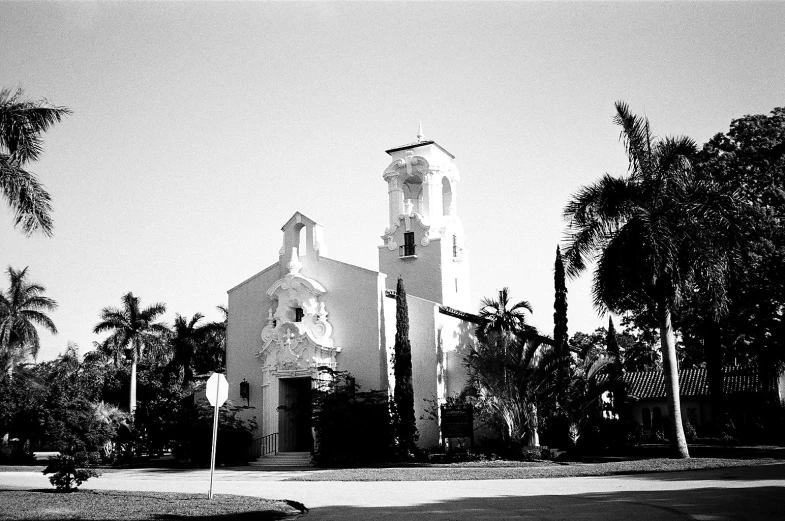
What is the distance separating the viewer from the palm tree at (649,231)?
24.8 meters

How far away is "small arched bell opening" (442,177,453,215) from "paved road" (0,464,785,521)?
20487 mm

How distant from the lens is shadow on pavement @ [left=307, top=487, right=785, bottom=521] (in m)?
Result: 11.9

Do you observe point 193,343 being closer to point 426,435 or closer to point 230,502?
point 426,435

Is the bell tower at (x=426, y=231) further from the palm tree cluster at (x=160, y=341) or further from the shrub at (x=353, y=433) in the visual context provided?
the palm tree cluster at (x=160, y=341)

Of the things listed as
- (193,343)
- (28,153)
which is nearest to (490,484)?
(28,153)

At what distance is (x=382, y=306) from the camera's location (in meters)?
31.9

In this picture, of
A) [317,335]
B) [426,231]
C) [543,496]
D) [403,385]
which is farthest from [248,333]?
[543,496]

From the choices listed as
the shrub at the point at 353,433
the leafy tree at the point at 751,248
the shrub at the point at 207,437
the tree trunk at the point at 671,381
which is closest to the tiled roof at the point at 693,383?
the leafy tree at the point at 751,248

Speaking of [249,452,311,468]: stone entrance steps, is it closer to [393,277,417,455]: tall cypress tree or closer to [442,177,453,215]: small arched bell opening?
[393,277,417,455]: tall cypress tree

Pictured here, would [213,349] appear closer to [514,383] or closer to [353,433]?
[353,433]

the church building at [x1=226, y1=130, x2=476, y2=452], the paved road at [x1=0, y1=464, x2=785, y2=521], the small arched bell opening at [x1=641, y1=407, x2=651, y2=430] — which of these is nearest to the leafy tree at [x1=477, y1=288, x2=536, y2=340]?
the church building at [x1=226, y1=130, x2=476, y2=452]

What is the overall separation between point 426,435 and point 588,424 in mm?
6783

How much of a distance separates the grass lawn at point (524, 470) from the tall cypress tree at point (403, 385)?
4.03 meters

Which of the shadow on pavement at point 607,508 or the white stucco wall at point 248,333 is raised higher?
the white stucco wall at point 248,333
